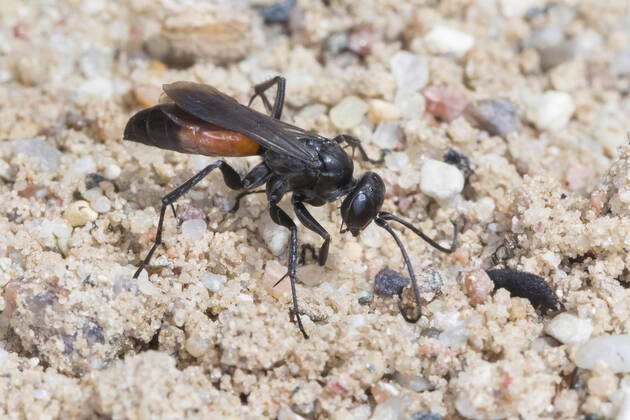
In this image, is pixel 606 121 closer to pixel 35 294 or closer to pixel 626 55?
pixel 626 55

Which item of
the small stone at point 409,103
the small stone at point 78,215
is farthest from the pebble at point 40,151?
the small stone at point 409,103

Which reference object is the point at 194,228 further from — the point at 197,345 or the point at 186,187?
the point at 197,345

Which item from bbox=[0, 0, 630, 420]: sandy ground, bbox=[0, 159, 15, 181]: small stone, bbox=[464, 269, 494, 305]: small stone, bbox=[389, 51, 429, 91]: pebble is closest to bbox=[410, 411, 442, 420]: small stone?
bbox=[0, 0, 630, 420]: sandy ground

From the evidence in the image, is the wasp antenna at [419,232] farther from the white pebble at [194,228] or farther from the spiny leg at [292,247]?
the white pebble at [194,228]

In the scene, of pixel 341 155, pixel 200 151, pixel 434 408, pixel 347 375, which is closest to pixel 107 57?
pixel 200 151

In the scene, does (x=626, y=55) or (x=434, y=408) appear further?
(x=626, y=55)

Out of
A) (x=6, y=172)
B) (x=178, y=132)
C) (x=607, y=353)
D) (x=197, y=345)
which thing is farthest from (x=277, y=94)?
(x=607, y=353)
